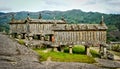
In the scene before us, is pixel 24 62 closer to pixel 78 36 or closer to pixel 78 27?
pixel 78 36

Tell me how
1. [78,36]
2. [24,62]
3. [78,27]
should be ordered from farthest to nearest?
1. [78,27]
2. [78,36]
3. [24,62]

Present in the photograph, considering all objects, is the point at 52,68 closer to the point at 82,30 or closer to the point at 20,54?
the point at 20,54

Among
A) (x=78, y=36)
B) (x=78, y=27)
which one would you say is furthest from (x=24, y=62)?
(x=78, y=27)

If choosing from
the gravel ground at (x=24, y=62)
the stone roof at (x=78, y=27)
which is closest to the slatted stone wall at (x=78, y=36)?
the stone roof at (x=78, y=27)

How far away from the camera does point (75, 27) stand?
1764 inches

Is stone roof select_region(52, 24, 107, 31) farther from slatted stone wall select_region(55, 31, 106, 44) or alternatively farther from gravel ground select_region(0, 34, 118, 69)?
gravel ground select_region(0, 34, 118, 69)

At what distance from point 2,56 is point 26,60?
11.6ft

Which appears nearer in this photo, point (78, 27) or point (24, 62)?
point (24, 62)

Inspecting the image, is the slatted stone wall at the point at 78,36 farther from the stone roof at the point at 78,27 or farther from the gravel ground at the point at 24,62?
the gravel ground at the point at 24,62

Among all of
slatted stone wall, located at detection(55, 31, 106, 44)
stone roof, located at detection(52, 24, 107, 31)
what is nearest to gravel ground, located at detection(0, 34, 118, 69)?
slatted stone wall, located at detection(55, 31, 106, 44)

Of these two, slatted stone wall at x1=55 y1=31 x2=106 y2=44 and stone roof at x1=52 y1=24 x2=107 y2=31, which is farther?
stone roof at x1=52 y1=24 x2=107 y2=31

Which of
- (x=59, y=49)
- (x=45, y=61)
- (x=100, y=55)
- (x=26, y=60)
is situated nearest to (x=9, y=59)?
(x=26, y=60)

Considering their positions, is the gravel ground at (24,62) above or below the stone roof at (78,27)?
below

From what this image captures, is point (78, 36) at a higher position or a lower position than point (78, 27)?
lower
